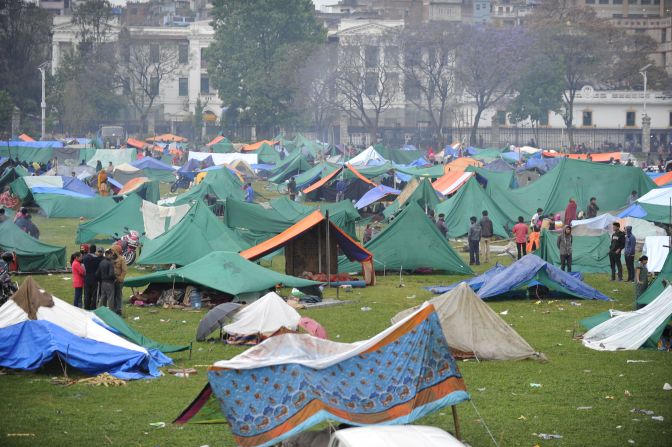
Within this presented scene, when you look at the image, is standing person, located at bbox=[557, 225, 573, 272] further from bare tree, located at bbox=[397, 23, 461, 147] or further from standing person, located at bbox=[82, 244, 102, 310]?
bare tree, located at bbox=[397, 23, 461, 147]

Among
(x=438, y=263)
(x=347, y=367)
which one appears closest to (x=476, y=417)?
(x=347, y=367)

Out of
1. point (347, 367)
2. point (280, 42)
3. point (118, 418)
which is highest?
point (280, 42)

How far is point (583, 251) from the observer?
996 inches

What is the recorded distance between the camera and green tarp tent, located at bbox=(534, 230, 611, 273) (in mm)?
24328

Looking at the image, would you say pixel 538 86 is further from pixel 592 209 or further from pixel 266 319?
pixel 266 319

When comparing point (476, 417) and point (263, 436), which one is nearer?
point (263, 436)

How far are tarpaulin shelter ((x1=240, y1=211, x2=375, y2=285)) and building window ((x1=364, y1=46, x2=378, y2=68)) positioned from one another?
55.6 meters

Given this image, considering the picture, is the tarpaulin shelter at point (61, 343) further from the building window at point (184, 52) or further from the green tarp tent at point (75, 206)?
the building window at point (184, 52)

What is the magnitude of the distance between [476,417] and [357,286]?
33.8ft

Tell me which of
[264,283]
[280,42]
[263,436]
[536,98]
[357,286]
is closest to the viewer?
[263,436]

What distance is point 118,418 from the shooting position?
12078 mm

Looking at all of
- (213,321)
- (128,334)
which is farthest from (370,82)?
(128,334)

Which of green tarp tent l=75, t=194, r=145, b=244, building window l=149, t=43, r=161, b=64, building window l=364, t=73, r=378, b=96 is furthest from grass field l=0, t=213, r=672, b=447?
building window l=149, t=43, r=161, b=64

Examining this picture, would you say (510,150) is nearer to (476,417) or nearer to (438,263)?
(438,263)
